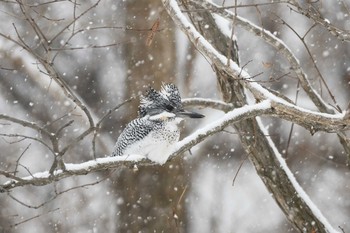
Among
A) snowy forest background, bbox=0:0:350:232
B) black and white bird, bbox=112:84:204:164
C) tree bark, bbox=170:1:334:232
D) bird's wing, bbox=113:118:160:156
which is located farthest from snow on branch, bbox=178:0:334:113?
snowy forest background, bbox=0:0:350:232

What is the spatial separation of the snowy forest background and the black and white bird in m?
4.63

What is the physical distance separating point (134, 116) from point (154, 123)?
15.7 ft

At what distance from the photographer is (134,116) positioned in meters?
9.44

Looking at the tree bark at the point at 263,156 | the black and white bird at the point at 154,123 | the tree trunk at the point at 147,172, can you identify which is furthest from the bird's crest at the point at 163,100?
the tree trunk at the point at 147,172

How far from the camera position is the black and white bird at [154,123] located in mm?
4484

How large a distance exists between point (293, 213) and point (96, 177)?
19.4 ft

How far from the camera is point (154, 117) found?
4.70m

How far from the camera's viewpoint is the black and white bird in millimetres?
4484

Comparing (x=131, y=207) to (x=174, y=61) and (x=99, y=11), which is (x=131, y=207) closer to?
(x=174, y=61)

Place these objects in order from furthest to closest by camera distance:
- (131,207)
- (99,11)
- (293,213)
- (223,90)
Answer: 1. (99,11)
2. (131,207)
3. (223,90)
4. (293,213)

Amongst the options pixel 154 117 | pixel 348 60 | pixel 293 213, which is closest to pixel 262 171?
pixel 293 213

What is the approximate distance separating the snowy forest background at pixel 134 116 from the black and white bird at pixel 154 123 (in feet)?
15.2

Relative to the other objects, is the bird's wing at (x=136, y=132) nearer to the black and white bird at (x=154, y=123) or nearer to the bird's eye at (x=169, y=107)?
the black and white bird at (x=154, y=123)

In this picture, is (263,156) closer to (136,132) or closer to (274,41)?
(274,41)
